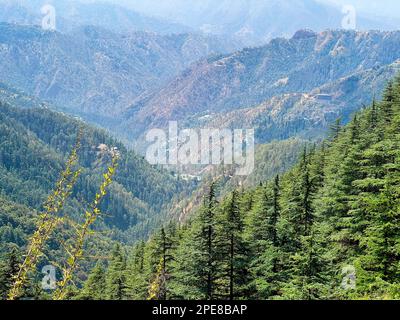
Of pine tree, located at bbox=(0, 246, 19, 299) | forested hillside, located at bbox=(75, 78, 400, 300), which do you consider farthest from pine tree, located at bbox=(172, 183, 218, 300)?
pine tree, located at bbox=(0, 246, 19, 299)

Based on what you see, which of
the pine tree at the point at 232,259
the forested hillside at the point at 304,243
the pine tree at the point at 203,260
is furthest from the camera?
the pine tree at the point at 232,259

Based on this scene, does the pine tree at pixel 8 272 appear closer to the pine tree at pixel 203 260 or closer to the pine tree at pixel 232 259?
the pine tree at pixel 203 260

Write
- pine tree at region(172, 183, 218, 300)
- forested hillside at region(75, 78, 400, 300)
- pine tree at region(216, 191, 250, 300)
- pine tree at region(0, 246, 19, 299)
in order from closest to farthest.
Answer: forested hillside at region(75, 78, 400, 300), pine tree at region(172, 183, 218, 300), pine tree at region(216, 191, 250, 300), pine tree at region(0, 246, 19, 299)

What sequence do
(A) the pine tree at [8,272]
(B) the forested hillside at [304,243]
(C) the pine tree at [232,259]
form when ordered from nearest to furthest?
(B) the forested hillside at [304,243] → (C) the pine tree at [232,259] → (A) the pine tree at [8,272]

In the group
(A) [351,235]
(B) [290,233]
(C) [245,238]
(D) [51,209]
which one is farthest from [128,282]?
(D) [51,209]

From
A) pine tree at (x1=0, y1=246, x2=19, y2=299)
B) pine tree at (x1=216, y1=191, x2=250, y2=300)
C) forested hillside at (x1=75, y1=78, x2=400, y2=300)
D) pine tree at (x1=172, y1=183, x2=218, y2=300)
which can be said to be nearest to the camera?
forested hillside at (x1=75, y1=78, x2=400, y2=300)

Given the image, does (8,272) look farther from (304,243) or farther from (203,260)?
(304,243)

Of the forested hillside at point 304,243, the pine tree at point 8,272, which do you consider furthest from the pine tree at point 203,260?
the pine tree at point 8,272

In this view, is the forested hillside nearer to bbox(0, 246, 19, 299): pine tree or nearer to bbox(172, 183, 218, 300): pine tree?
bbox(172, 183, 218, 300): pine tree

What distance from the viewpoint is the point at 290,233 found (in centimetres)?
3803

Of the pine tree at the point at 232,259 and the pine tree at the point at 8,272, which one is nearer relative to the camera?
the pine tree at the point at 232,259

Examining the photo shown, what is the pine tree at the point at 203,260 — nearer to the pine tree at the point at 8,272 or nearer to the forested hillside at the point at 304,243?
the forested hillside at the point at 304,243
